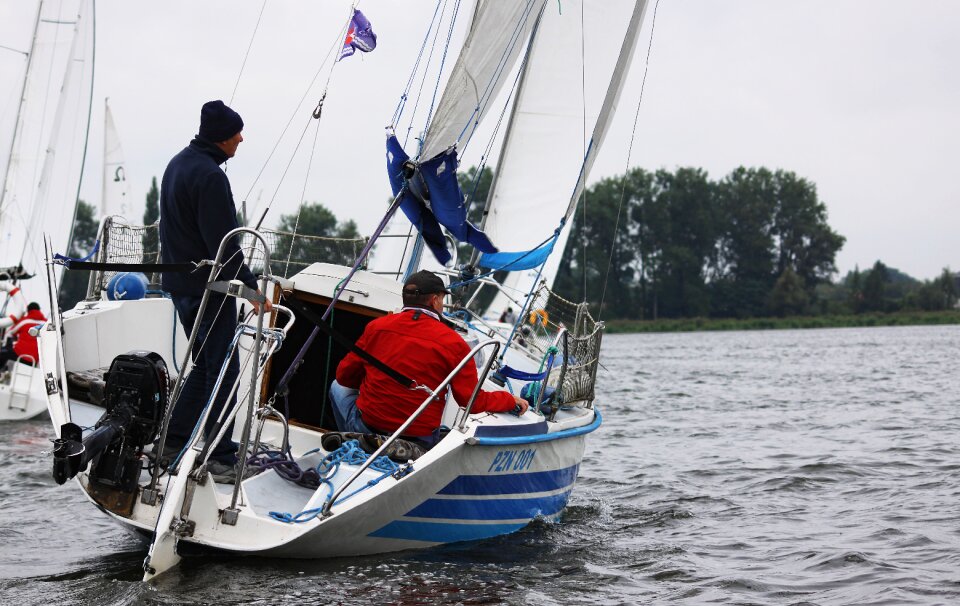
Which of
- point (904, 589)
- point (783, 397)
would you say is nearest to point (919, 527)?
point (904, 589)

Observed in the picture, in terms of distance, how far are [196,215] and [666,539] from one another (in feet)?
11.7

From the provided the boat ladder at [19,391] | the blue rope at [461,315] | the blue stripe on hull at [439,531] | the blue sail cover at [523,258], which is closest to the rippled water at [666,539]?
the blue stripe on hull at [439,531]

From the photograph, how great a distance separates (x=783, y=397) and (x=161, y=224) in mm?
13783

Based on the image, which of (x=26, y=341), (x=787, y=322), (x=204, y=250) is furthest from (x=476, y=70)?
(x=787, y=322)

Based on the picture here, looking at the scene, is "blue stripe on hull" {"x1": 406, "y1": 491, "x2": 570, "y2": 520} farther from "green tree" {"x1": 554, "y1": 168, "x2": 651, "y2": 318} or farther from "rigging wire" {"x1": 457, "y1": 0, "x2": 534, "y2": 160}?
"green tree" {"x1": 554, "y1": 168, "x2": 651, "y2": 318}

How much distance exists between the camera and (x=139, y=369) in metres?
5.10

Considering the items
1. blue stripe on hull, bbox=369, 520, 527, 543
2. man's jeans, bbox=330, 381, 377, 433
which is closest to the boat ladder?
man's jeans, bbox=330, 381, 377, 433

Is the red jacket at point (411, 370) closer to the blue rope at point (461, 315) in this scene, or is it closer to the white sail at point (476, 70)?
the white sail at point (476, 70)

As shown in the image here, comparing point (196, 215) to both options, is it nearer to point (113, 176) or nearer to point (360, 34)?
point (360, 34)

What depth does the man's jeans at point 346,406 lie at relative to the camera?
239 inches

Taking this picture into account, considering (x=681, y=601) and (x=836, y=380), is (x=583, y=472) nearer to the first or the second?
(x=681, y=601)

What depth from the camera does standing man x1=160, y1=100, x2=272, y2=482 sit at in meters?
5.40

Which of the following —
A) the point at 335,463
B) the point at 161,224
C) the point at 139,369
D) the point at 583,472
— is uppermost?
the point at 161,224

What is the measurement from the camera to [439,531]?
228 inches
